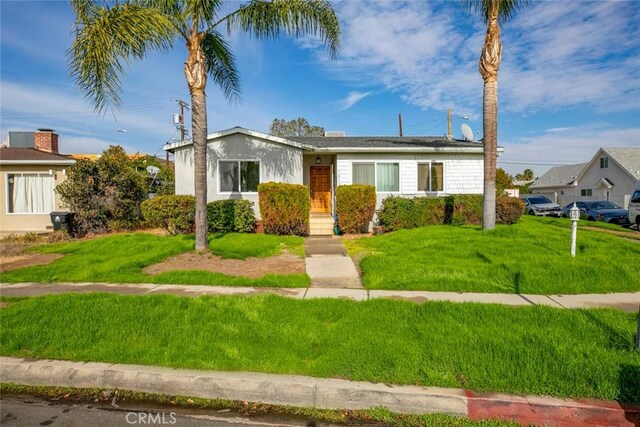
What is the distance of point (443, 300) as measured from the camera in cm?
592

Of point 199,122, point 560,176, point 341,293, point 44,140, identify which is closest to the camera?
point 341,293

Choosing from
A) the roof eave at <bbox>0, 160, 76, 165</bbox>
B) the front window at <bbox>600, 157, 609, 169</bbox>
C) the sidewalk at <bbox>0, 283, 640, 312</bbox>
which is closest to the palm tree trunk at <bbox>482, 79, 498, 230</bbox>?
the sidewalk at <bbox>0, 283, 640, 312</bbox>

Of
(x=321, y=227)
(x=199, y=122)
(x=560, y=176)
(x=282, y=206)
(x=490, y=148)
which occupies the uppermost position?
(x=560, y=176)

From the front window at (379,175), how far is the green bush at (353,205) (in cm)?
181

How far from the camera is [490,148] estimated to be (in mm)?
11188

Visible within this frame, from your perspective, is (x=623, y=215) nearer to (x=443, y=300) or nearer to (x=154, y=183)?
Answer: (x=443, y=300)

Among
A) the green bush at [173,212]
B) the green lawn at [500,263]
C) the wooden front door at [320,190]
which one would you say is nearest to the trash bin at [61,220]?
the green bush at [173,212]

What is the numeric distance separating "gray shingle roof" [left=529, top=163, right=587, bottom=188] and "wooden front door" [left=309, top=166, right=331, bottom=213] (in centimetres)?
3605

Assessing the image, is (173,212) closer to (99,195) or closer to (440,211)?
(99,195)

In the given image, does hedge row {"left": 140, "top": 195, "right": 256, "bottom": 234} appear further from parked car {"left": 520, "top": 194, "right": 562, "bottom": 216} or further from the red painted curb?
parked car {"left": 520, "top": 194, "right": 562, "bottom": 216}

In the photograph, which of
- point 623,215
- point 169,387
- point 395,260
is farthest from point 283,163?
point 623,215

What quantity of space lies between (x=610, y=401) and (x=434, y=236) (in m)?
7.57

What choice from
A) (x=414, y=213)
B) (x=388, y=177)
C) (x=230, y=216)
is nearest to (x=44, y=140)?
(x=230, y=216)

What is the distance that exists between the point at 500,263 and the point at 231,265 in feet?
19.2
